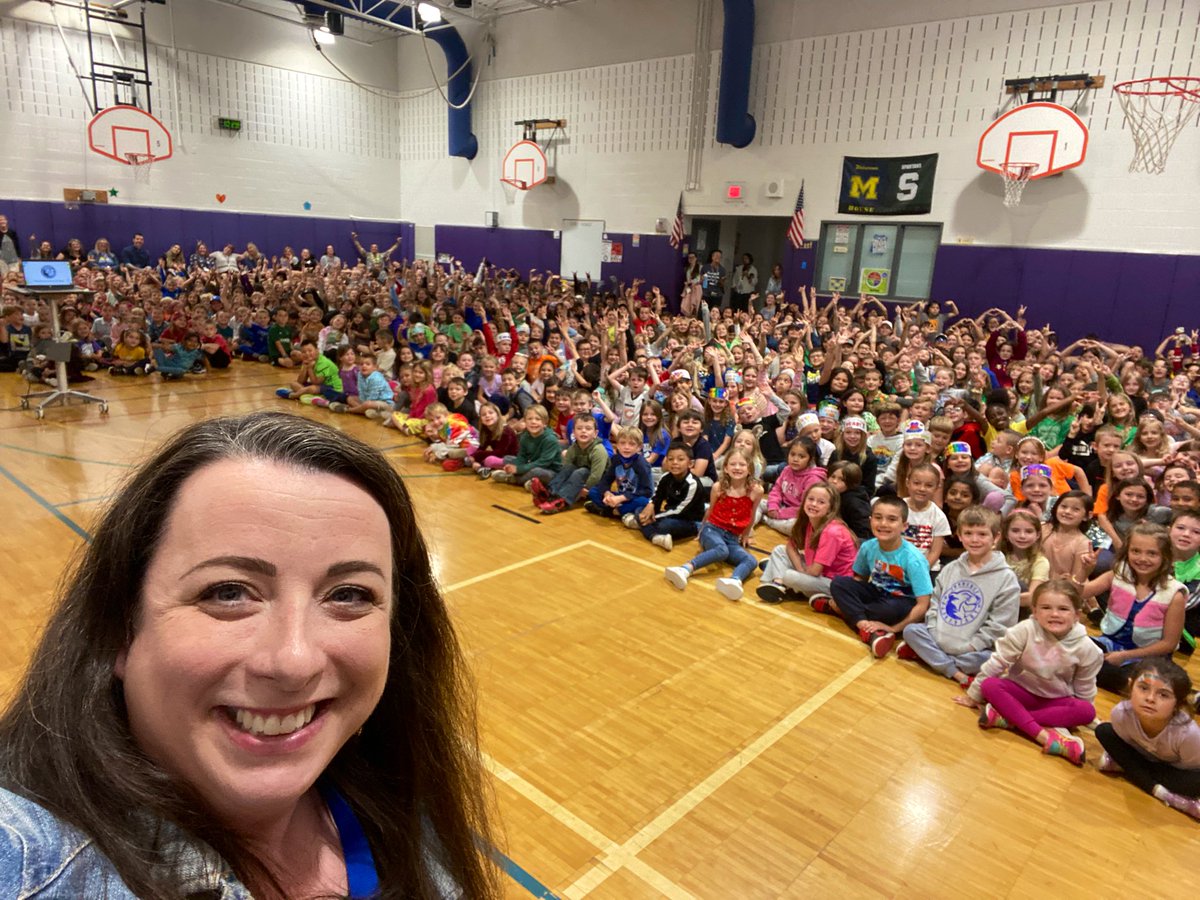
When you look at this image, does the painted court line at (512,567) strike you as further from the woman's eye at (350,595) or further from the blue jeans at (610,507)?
the woman's eye at (350,595)

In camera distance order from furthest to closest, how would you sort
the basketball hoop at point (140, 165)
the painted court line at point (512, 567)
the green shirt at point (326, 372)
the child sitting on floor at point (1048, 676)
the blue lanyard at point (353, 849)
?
the basketball hoop at point (140, 165)
the green shirt at point (326, 372)
the painted court line at point (512, 567)
the child sitting on floor at point (1048, 676)
the blue lanyard at point (353, 849)

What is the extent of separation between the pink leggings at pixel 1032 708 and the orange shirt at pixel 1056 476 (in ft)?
8.28

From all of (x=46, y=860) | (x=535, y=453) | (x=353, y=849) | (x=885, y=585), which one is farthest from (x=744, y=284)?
(x=46, y=860)

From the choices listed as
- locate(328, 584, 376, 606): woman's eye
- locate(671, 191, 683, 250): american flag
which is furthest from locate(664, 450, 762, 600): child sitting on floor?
locate(671, 191, 683, 250): american flag

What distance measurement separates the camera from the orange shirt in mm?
6121

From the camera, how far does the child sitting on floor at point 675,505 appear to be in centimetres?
637

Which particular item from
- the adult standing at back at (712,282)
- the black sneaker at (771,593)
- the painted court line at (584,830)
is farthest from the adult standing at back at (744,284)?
the painted court line at (584,830)

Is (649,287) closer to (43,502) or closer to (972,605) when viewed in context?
(43,502)

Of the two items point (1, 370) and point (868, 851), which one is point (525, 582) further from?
point (1, 370)

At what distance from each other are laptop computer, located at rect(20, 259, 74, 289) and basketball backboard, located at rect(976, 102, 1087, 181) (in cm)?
1365

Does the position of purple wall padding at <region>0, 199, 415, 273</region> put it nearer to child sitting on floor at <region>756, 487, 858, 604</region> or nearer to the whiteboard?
the whiteboard

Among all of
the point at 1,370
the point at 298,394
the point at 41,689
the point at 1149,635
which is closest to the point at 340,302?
the point at 298,394

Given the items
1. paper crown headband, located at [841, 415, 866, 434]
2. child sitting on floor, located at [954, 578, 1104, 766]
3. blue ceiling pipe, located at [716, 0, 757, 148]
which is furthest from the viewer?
blue ceiling pipe, located at [716, 0, 757, 148]

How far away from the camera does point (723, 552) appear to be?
230 inches
